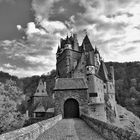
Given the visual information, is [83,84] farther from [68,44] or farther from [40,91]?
[40,91]

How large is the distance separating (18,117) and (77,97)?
311 inches

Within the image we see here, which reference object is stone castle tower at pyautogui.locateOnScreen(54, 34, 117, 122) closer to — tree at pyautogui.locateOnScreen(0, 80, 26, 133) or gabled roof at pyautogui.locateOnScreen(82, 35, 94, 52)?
gabled roof at pyautogui.locateOnScreen(82, 35, 94, 52)

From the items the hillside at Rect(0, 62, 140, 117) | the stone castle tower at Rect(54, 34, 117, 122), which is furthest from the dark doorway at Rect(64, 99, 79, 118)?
the hillside at Rect(0, 62, 140, 117)

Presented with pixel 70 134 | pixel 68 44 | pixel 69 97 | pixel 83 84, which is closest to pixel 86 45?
pixel 68 44

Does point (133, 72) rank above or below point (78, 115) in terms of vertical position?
above

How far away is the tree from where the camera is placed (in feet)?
53.3

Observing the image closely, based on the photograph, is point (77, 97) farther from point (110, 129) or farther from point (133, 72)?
point (133, 72)

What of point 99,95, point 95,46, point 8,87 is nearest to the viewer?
point 8,87

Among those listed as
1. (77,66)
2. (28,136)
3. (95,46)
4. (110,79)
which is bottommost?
(28,136)

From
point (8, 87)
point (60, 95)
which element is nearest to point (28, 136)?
point (60, 95)

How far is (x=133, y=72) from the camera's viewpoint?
83.9 m

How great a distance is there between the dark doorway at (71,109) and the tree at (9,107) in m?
5.53

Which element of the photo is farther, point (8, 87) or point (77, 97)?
point (8, 87)

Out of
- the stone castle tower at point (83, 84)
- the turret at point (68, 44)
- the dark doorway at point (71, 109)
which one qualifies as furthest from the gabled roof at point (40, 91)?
the dark doorway at point (71, 109)
